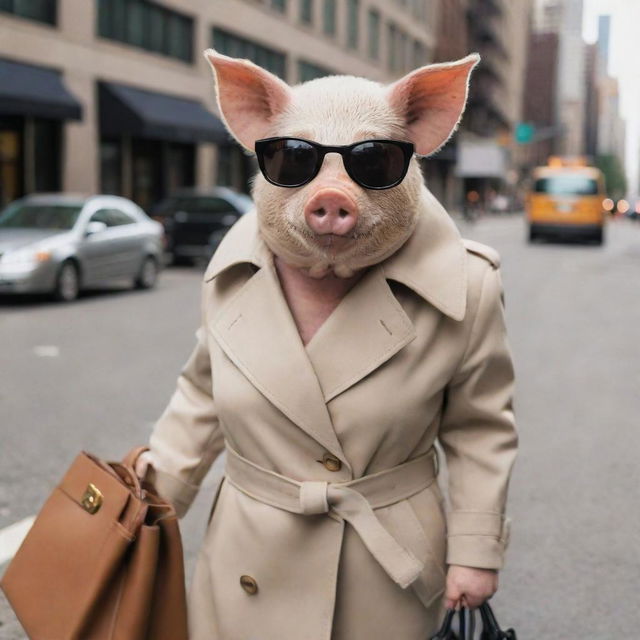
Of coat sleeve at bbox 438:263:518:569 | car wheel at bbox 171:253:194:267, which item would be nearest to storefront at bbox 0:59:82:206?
car wheel at bbox 171:253:194:267

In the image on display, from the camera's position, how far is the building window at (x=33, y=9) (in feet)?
72.2

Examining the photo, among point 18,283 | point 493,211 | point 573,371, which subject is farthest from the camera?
point 493,211

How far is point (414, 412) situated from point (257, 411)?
31cm

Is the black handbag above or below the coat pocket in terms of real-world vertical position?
below

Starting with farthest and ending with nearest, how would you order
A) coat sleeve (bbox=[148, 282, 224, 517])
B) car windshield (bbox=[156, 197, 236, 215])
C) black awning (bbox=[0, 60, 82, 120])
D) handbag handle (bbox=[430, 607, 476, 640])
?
black awning (bbox=[0, 60, 82, 120])
car windshield (bbox=[156, 197, 236, 215])
coat sleeve (bbox=[148, 282, 224, 517])
handbag handle (bbox=[430, 607, 476, 640])

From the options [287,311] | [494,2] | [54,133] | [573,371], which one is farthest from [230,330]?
[494,2]

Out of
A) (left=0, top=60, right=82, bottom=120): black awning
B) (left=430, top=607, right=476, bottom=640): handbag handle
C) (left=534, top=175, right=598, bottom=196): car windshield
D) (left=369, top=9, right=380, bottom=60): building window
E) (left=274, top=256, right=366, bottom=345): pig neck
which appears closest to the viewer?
(left=430, top=607, right=476, bottom=640): handbag handle

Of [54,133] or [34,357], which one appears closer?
[34,357]

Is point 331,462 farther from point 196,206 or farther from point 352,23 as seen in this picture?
point 352,23

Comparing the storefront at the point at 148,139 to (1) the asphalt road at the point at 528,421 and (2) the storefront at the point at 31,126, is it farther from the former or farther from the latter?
(1) the asphalt road at the point at 528,421

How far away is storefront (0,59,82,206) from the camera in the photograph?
69.0 ft

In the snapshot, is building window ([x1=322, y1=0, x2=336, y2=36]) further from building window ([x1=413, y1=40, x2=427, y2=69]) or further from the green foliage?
the green foliage

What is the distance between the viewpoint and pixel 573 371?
8.77m

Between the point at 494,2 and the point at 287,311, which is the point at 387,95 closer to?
the point at 287,311
